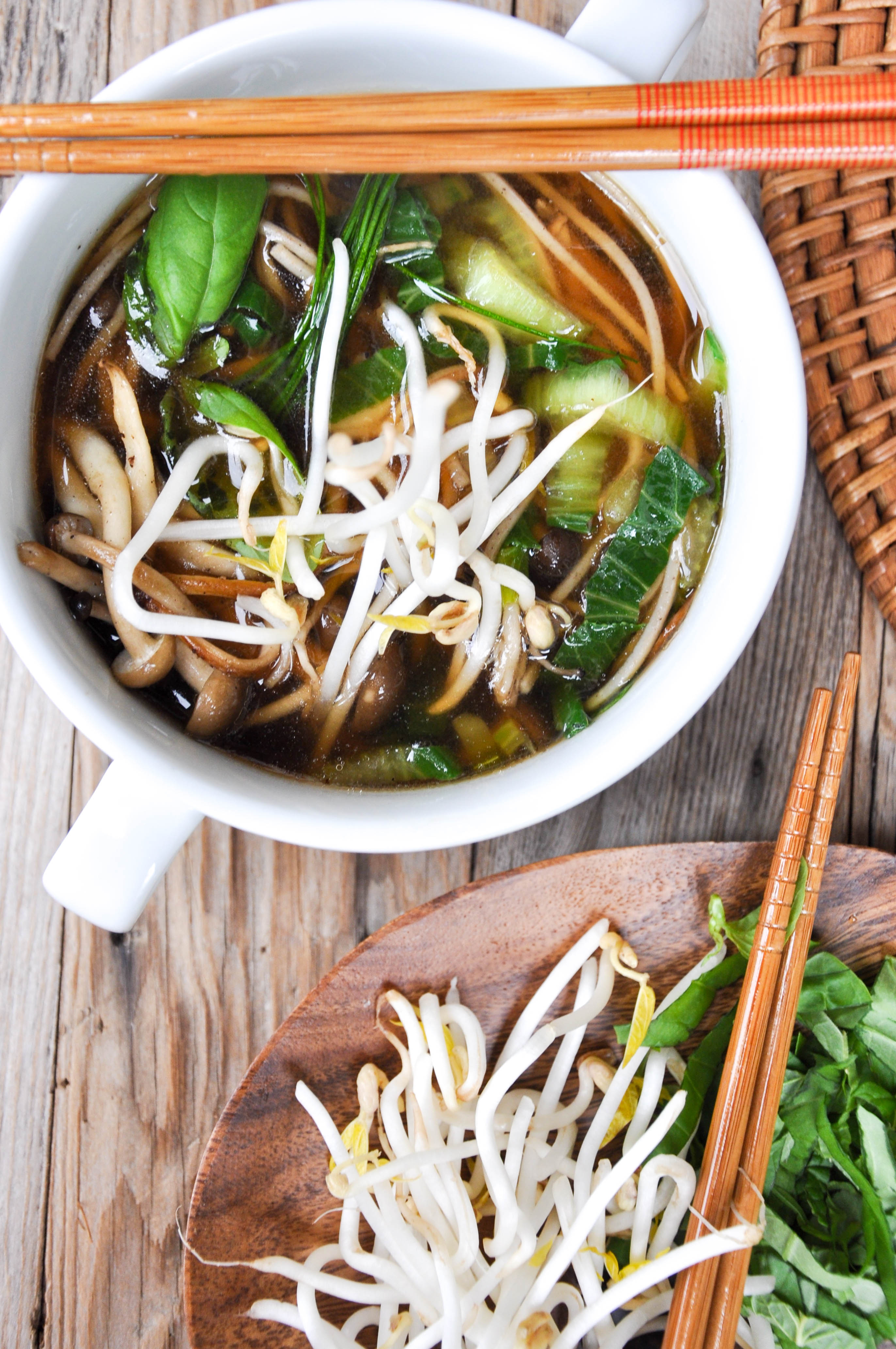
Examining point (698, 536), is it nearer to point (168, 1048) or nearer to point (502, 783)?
point (502, 783)

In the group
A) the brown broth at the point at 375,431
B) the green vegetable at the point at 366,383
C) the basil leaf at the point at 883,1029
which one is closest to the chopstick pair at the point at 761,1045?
the basil leaf at the point at 883,1029

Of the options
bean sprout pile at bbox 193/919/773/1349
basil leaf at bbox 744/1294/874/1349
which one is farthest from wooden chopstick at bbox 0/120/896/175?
basil leaf at bbox 744/1294/874/1349

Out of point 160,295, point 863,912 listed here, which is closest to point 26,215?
point 160,295

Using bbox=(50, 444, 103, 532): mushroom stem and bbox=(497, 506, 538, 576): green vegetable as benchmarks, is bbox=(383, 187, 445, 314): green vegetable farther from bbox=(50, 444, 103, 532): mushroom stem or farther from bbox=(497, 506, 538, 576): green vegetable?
bbox=(50, 444, 103, 532): mushroom stem

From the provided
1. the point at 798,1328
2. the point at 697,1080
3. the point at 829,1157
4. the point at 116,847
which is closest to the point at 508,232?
the point at 116,847

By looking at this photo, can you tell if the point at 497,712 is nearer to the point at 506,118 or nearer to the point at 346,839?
the point at 346,839
